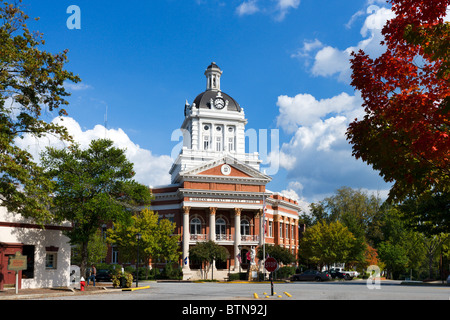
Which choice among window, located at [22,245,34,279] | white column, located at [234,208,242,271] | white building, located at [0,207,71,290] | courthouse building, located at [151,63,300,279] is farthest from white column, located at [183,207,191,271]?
window, located at [22,245,34,279]

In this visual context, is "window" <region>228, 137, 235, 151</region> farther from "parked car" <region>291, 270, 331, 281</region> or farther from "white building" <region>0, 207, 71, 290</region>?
"white building" <region>0, 207, 71, 290</region>

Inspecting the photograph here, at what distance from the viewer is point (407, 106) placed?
1192 cm

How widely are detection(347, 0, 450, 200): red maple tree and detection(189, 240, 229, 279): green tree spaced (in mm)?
45360

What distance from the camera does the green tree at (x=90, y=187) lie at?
3309cm

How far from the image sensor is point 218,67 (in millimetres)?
90000

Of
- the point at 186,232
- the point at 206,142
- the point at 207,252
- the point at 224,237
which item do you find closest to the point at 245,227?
the point at 224,237

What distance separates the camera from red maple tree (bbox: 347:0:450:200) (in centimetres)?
1096

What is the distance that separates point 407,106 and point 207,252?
4724 cm

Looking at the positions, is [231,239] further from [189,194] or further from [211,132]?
[211,132]

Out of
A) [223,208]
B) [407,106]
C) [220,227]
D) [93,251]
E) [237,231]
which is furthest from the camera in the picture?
[220,227]

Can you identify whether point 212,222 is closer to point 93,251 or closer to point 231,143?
point 93,251

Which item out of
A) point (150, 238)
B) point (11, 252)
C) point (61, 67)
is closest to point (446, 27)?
point (61, 67)

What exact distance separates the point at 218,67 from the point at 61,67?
67529 mm

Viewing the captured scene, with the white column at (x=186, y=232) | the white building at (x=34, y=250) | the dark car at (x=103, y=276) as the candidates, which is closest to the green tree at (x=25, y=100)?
the white building at (x=34, y=250)
